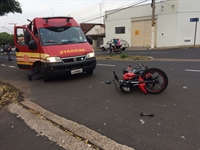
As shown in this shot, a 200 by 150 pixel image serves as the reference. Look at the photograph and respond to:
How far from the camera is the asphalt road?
286 cm

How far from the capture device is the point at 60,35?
701cm

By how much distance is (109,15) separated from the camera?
3359 centimetres

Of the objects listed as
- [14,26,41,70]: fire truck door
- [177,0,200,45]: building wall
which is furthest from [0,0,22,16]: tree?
[177,0,200,45]: building wall

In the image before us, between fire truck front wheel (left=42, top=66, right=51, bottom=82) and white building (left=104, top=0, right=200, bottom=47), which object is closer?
fire truck front wheel (left=42, top=66, right=51, bottom=82)

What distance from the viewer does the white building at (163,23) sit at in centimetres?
2498

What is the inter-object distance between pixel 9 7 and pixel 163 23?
20441 millimetres

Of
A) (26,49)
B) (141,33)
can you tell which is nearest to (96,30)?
(141,33)

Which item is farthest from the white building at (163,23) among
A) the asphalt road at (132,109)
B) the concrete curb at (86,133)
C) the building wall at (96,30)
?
the concrete curb at (86,133)

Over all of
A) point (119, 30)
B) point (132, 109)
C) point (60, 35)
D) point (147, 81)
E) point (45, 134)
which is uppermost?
point (119, 30)

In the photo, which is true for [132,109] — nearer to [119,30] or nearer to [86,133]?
[86,133]

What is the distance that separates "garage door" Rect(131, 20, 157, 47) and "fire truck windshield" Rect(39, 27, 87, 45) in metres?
23.7

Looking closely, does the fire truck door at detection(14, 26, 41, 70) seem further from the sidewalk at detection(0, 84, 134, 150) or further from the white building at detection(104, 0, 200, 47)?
the white building at detection(104, 0, 200, 47)

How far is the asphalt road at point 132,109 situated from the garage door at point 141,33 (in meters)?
24.1

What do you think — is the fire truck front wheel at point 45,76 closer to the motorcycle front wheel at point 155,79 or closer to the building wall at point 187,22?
the motorcycle front wheel at point 155,79
